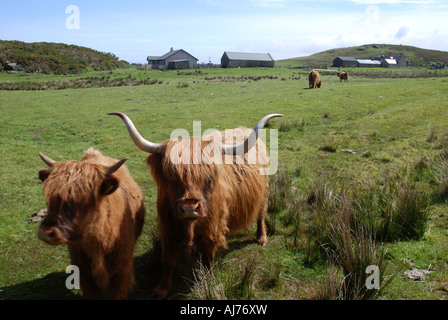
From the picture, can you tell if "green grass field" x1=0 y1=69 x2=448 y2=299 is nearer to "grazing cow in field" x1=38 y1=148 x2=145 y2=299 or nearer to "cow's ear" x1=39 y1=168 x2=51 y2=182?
"grazing cow in field" x1=38 y1=148 x2=145 y2=299

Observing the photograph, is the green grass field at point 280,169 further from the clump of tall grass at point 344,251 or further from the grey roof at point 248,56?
the grey roof at point 248,56

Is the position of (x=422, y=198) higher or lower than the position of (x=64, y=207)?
lower

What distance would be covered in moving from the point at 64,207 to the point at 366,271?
10.4 ft

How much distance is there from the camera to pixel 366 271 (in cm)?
348

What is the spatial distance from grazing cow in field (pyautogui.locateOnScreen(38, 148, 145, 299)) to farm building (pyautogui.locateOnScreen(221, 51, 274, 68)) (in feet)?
238

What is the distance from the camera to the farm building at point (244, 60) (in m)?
72.7

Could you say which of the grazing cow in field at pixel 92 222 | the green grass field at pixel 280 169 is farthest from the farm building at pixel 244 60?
the grazing cow in field at pixel 92 222

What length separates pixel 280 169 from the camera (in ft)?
24.7

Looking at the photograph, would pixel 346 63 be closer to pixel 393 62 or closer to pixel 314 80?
pixel 393 62

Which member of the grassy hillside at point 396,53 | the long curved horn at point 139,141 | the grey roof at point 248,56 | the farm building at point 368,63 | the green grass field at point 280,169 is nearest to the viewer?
the long curved horn at point 139,141

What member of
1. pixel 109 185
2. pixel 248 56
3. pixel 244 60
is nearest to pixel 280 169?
pixel 109 185

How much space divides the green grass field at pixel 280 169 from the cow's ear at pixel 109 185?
4.60 feet
